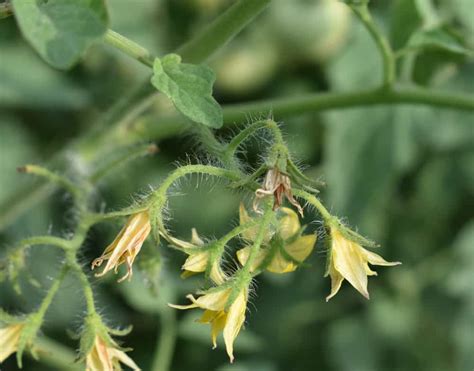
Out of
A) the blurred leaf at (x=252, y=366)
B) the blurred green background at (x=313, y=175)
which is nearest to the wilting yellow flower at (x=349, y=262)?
the blurred leaf at (x=252, y=366)

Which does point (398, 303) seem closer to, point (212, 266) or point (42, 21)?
point (212, 266)

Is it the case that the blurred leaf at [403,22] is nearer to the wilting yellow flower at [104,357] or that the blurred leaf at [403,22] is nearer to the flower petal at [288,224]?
the flower petal at [288,224]

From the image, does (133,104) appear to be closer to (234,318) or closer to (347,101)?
(347,101)

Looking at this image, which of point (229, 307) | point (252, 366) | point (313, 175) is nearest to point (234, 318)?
point (229, 307)

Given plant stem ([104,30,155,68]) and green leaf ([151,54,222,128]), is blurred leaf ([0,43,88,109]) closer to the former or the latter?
plant stem ([104,30,155,68])

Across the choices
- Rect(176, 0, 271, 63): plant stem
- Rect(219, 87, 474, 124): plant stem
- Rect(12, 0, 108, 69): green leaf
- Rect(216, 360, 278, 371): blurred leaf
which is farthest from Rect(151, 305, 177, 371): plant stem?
Rect(12, 0, 108, 69): green leaf

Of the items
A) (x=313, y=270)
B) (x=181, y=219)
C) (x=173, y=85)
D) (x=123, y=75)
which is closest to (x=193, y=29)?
(x=123, y=75)
